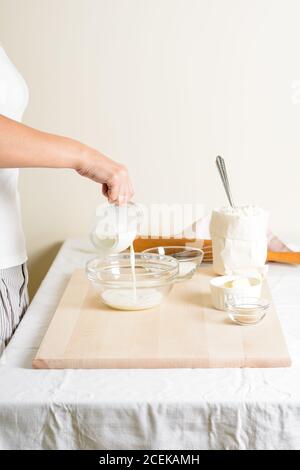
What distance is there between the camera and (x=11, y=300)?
1516 millimetres

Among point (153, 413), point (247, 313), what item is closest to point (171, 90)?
point (247, 313)

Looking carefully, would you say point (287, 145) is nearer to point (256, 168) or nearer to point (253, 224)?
point (256, 168)

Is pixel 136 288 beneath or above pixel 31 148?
beneath

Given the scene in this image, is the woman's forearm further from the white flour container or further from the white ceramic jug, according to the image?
the white flour container

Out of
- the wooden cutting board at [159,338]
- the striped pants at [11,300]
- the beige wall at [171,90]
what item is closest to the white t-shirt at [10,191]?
the striped pants at [11,300]

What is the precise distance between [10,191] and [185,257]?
1.50ft

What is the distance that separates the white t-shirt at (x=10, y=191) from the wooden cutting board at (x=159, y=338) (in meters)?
0.15

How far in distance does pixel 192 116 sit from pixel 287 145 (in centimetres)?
29

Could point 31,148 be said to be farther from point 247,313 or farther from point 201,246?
point 201,246

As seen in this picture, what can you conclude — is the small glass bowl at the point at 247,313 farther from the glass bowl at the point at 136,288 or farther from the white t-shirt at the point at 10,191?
the white t-shirt at the point at 10,191

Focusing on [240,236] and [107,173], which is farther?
[240,236]

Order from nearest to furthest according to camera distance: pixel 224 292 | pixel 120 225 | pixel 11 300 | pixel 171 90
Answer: pixel 224 292 → pixel 11 300 → pixel 120 225 → pixel 171 90

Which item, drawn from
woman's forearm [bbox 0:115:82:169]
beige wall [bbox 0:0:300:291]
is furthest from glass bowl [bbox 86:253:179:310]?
beige wall [bbox 0:0:300:291]

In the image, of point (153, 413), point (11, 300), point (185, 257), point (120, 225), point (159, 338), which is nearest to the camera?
point (153, 413)
